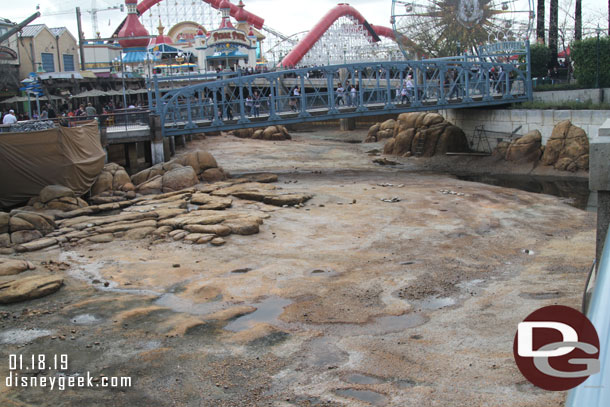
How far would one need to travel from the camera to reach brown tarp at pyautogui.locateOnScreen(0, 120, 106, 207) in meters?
23.0

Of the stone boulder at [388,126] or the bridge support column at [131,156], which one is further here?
the stone boulder at [388,126]

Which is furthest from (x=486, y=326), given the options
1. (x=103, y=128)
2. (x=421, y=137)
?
(x=421, y=137)

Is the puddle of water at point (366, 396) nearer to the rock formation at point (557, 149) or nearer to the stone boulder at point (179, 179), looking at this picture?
the stone boulder at point (179, 179)

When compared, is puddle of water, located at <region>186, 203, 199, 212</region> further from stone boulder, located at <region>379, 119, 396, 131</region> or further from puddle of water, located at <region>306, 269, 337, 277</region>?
stone boulder, located at <region>379, 119, 396, 131</region>

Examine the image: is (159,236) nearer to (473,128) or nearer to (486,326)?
(486,326)

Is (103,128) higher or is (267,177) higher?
(103,128)

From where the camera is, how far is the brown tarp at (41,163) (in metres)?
23.0

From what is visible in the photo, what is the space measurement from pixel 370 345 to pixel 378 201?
568 inches

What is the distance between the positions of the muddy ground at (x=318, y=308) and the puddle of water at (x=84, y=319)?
52mm

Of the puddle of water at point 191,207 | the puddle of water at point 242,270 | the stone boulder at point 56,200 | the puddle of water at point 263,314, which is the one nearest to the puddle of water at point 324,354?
the puddle of water at point 263,314

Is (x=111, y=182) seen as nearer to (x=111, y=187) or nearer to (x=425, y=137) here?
(x=111, y=187)

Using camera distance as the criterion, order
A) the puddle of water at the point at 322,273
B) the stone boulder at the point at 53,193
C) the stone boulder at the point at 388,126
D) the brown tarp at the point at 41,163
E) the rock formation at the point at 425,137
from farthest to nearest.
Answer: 1. the stone boulder at the point at 388,126
2. the rock formation at the point at 425,137
3. the brown tarp at the point at 41,163
4. the stone boulder at the point at 53,193
5. the puddle of water at the point at 322,273

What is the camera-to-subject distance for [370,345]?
33.4 ft

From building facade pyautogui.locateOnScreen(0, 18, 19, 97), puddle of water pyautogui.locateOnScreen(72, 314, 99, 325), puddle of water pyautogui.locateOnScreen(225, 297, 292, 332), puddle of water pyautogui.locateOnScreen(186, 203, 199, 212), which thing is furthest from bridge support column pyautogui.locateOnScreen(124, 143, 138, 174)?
building facade pyautogui.locateOnScreen(0, 18, 19, 97)
